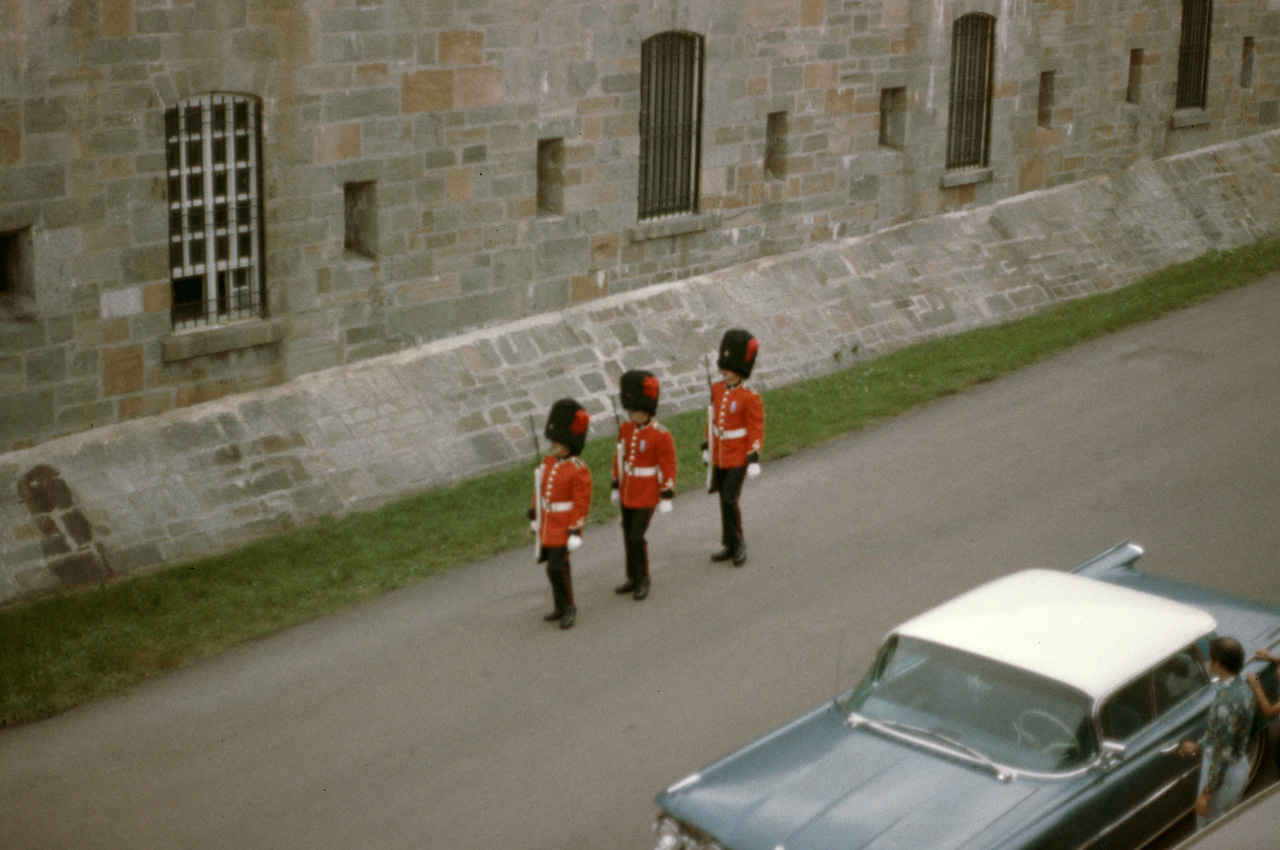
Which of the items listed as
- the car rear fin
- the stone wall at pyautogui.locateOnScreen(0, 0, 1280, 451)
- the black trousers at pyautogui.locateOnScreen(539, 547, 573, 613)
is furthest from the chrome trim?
the stone wall at pyautogui.locateOnScreen(0, 0, 1280, 451)

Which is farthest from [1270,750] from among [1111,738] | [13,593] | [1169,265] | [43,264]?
[1169,265]

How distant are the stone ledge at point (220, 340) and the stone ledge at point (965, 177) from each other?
30.3 ft

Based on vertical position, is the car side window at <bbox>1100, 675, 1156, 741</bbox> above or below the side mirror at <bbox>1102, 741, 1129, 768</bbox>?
above

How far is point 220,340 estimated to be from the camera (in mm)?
12953

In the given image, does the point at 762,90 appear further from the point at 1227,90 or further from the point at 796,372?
the point at 1227,90

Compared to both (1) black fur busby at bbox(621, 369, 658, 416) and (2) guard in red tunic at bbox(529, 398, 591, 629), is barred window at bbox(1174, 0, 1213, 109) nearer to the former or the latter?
(1) black fur busby at bbox(621, 369, 658, 416)

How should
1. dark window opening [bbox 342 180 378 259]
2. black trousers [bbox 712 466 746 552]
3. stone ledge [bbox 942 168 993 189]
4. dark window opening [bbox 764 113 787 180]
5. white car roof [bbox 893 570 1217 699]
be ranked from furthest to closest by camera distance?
stone ledge [bbox 942 168 993 189], dark window opening [bbox 764 113 787 180], dark window opening [bbox 342 180 378 259], black trousers [bbox 712 466 746 552], white car roof [bbox 893 570 1217 699]

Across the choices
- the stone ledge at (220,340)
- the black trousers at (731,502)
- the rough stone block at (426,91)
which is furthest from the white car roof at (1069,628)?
the rough stone block at (426,91)

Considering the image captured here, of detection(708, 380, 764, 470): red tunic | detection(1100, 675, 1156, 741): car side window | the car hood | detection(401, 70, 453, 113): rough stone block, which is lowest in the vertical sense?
the car hood

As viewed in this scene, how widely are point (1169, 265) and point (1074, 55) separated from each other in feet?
9.71

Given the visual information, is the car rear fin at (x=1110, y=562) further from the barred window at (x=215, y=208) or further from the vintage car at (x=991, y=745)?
the barred window at (x=215, y=208)

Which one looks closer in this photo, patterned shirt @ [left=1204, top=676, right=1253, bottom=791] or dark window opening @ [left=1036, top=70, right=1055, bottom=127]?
patterned shirt @ [left=1204, top=676, right=1253, bottom=791]

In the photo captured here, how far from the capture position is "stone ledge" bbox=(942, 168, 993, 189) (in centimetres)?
1956

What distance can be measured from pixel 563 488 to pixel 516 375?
168 inches
